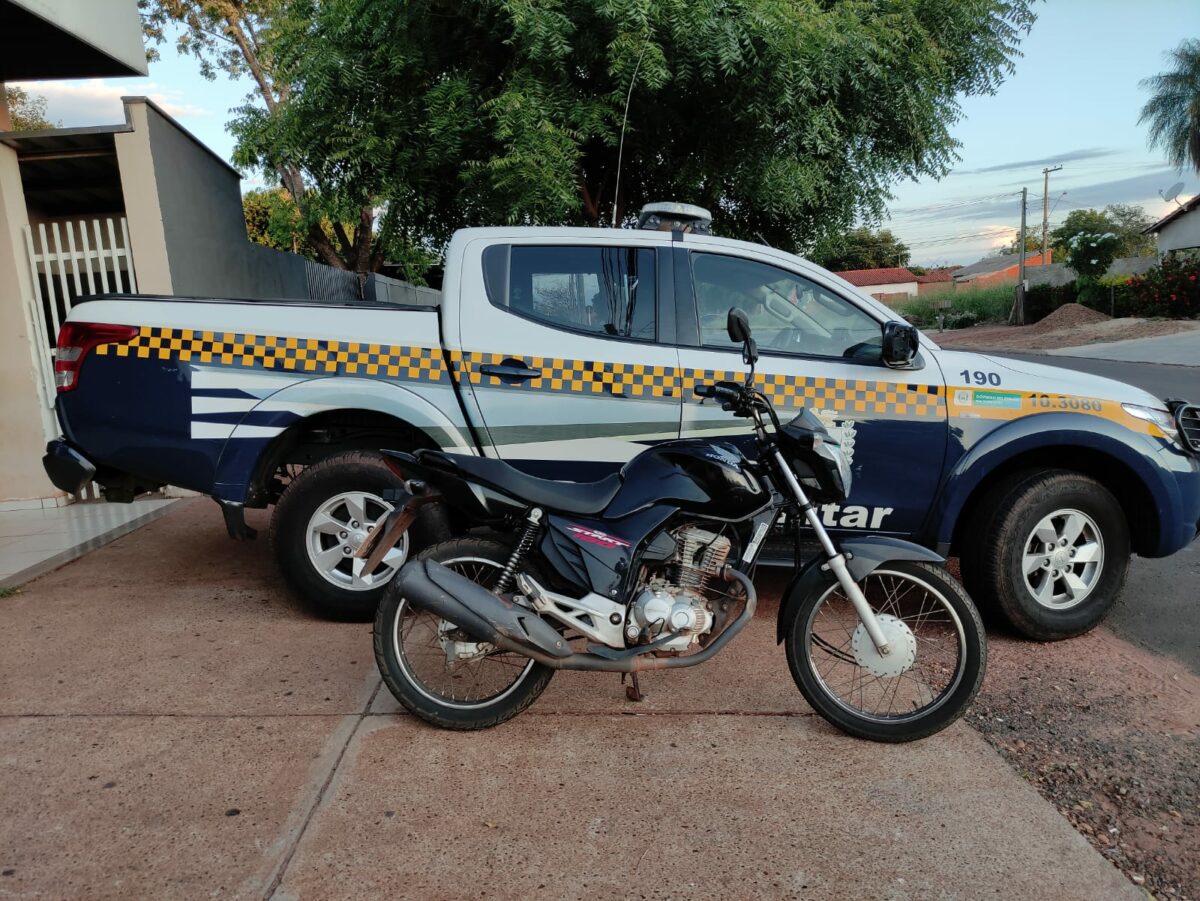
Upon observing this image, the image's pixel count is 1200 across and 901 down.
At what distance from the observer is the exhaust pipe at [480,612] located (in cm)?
318

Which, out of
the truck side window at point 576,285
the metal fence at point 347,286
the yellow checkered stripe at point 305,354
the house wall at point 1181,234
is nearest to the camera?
the yellow checkered stripe at point 305,354

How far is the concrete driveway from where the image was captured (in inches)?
101

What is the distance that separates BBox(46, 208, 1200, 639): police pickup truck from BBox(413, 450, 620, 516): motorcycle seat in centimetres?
112

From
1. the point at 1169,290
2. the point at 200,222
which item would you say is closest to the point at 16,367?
the point at 200,222

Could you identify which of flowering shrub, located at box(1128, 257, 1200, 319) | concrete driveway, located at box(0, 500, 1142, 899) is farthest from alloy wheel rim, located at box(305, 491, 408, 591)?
flowering shrub, located at box(1128, 257, 1200, 319)

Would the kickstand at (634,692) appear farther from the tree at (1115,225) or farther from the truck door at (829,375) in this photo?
the tree at (1115,225)

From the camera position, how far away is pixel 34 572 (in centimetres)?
561

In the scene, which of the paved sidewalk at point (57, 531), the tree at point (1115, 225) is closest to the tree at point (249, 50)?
the paved sidewalk at point (57, 531)

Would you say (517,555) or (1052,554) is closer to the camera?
(517,555)

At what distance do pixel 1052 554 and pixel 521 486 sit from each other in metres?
2.66

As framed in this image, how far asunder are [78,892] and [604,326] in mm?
→ 3075

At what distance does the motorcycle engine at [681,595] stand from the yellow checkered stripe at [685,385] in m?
1.20

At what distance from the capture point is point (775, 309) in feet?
14.7

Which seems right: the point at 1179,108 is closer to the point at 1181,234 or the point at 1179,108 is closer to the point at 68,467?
the point at 1181,234
